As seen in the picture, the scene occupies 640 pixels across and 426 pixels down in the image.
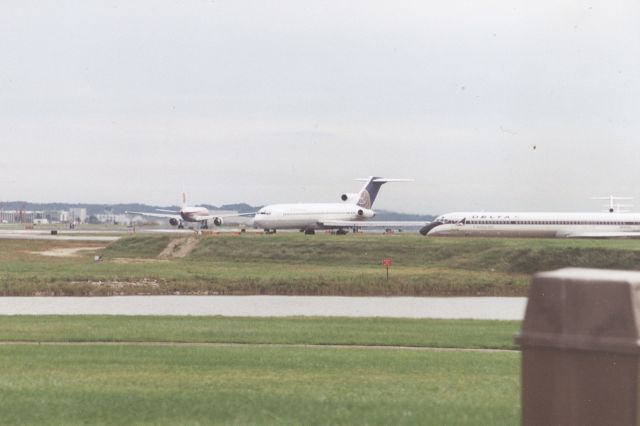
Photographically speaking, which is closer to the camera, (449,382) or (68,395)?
(68,395)

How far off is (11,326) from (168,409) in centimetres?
1317

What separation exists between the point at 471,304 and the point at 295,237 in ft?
109

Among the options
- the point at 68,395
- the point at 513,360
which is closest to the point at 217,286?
the point at 513,360

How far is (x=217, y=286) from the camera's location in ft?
145

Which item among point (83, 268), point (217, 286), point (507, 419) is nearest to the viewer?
point (507, 419)

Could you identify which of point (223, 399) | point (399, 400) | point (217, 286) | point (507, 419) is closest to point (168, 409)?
point (223, 399)

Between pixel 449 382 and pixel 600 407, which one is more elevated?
pixel 600 407

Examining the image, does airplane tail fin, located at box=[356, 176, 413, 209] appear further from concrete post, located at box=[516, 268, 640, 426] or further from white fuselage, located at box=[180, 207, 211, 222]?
concrete post, located at box=[516, 268, 640, 426]

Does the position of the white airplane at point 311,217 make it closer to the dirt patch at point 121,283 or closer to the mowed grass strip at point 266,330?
the dirt patch at point 121,283

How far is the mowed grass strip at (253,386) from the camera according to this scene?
9992 millimetres

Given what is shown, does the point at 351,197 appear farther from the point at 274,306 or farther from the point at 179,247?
the point at 274,306

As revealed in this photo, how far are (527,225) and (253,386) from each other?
218 ft

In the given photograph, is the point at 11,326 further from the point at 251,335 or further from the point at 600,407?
the point at 600,407

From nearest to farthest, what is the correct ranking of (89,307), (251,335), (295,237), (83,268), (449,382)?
(449,382), (251,335), (89,307), (83,268), (295,237)
